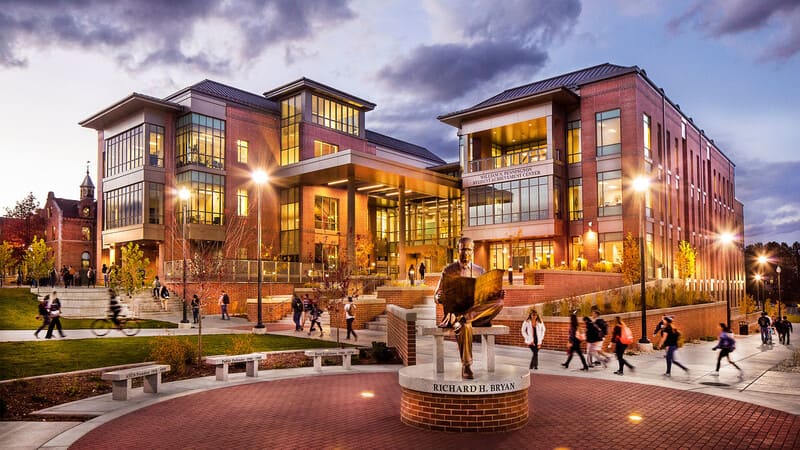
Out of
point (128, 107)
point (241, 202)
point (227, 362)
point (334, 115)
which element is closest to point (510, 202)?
point (334, 115)

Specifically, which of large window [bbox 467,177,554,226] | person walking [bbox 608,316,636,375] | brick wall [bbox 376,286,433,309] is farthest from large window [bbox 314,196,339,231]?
person walking [bbox 608,316,636,375]

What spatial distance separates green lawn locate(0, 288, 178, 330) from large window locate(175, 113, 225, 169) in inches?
617

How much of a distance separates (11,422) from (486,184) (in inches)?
1651

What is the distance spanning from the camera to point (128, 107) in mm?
49125

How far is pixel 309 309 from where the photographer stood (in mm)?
28953

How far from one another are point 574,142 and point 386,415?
40.4 m

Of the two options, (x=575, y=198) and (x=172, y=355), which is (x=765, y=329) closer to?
(x=575, y=198)

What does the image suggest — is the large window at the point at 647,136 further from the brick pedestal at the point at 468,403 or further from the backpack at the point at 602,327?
the brick pedestal at the point at 468,403

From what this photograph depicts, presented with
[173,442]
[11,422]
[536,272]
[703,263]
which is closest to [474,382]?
[173,442]

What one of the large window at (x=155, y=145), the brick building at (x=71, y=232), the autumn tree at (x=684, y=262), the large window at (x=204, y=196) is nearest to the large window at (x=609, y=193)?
the autumn tree at (x=684, y=262)

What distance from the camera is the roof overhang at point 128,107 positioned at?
1868 inches

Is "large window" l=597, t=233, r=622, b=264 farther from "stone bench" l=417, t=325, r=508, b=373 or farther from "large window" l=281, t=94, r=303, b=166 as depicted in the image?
"stone bench" l=417, t=325, r=508, b=373

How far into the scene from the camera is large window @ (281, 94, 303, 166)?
180 ft

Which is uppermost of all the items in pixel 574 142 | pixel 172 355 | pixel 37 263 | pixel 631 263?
pixel 574 142
